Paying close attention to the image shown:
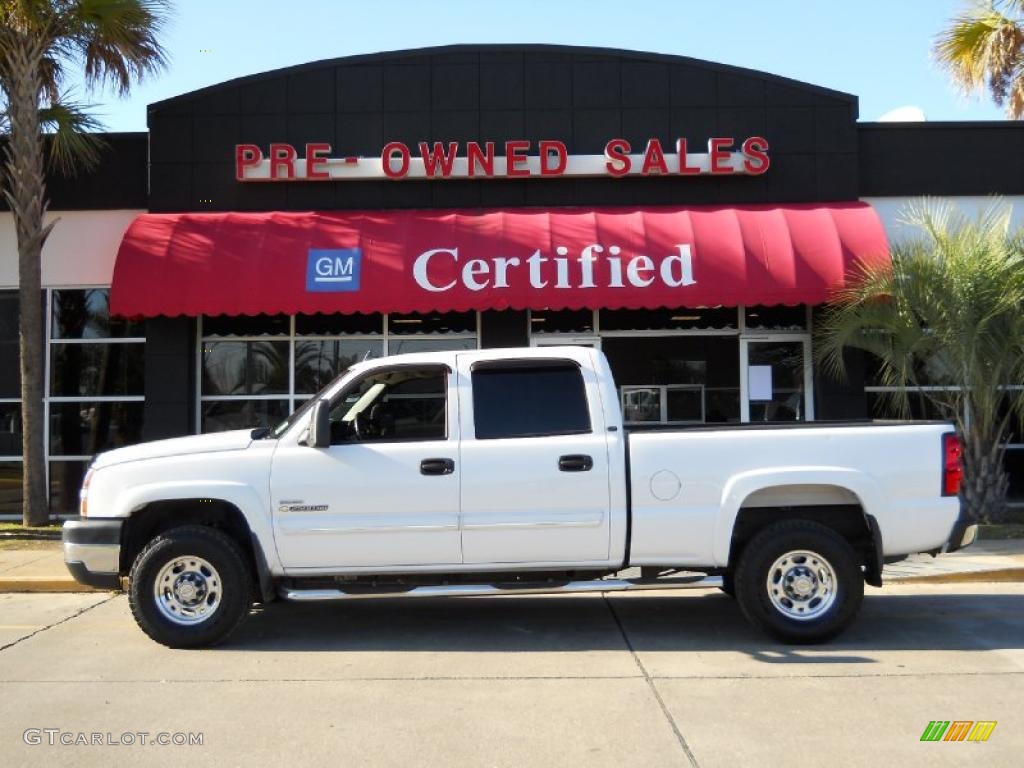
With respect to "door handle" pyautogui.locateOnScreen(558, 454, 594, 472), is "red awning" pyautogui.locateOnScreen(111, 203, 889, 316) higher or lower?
higher

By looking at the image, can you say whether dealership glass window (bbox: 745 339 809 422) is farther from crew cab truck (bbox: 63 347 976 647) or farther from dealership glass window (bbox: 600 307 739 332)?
crew cab truck (bbox: 63 347 976 647)

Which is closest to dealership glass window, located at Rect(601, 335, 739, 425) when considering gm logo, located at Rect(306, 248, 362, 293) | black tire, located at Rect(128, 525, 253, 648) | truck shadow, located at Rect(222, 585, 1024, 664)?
gm logo, located at Rect(306, 248, 362, 293)

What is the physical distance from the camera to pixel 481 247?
12484 millimetres

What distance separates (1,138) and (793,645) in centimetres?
1237

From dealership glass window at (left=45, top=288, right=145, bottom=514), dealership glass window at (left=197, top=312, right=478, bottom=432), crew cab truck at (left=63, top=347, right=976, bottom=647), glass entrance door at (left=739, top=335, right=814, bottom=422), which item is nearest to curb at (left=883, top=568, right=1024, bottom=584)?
crew cab truck at (left=63, top=347, right=976, bottom=647)

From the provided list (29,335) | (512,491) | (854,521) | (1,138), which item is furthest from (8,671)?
(1,138)

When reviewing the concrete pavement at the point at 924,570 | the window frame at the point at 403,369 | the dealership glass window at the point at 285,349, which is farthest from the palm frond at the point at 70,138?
the window frame at the point at 403,369

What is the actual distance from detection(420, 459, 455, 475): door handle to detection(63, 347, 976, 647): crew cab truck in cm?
1

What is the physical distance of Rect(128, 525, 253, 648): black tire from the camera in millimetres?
6789

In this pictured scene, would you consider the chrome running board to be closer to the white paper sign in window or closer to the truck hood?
the truck hood

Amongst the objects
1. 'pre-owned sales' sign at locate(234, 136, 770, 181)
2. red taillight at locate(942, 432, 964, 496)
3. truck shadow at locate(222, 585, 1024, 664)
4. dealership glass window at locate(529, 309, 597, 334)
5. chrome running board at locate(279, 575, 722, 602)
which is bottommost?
truck shadow at locate(222, 585, 1024, 664)

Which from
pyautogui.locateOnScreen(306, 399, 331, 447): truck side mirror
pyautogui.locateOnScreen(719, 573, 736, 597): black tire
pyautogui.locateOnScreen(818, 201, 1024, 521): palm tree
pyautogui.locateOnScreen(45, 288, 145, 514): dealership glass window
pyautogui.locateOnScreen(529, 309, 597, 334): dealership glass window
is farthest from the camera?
pyautogui.locateOnScreen(45, 288, 145, 514): dealership glass window

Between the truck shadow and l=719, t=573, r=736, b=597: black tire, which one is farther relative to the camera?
l=719, t=573, r=736, b=597: black tire

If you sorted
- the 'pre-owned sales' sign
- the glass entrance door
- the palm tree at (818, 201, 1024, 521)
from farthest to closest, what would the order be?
the glass entrance door < the 'pre-owned sales' sign < the palm tree at (818, 201, 1024, 521)
